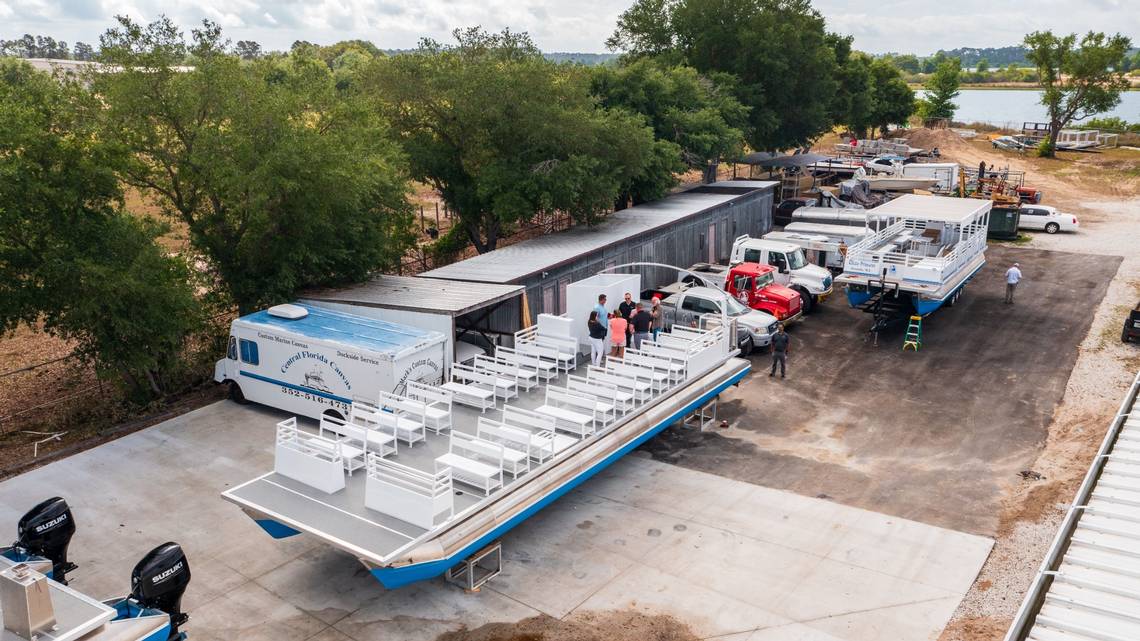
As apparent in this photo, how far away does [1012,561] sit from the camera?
11469 millimetres

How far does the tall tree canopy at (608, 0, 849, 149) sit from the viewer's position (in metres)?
40.6

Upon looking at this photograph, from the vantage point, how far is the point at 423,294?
18219 millimetres

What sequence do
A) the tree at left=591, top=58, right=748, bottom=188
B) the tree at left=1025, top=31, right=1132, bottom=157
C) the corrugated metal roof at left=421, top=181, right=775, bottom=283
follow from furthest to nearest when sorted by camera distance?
the tree at left=1025, top=31, right=1132, bottom=157
the tree at left=591, top=58, right=748, bottom=188
the corrugated metal roof at left=421, top=181, right=775, bottom=283

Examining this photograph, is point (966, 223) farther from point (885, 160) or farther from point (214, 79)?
point (885, 160)

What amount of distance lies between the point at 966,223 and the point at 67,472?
22320 millimetres

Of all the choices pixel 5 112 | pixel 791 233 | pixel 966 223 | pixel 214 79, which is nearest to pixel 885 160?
pixel 791 233

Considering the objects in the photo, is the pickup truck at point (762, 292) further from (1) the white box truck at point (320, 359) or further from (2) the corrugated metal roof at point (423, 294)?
(1) the white box truck at point (320, 359)

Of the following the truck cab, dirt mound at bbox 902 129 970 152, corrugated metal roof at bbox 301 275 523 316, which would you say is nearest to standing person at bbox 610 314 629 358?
corrugated metal roof at bbox 301 275 523 316

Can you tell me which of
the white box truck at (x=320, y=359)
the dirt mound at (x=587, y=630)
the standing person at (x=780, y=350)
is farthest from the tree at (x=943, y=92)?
the dirt mound at (x=587, y=630)

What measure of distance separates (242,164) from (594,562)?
38.3 feet

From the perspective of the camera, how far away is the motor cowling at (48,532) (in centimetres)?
947

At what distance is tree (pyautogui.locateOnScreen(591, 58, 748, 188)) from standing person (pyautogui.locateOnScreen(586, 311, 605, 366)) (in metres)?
15.1

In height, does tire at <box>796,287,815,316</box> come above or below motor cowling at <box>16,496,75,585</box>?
below

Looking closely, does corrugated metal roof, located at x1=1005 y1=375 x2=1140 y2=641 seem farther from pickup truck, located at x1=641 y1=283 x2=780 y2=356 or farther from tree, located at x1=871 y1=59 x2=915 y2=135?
tree, located at x1=871 y1=59 x2=915 y2=135
